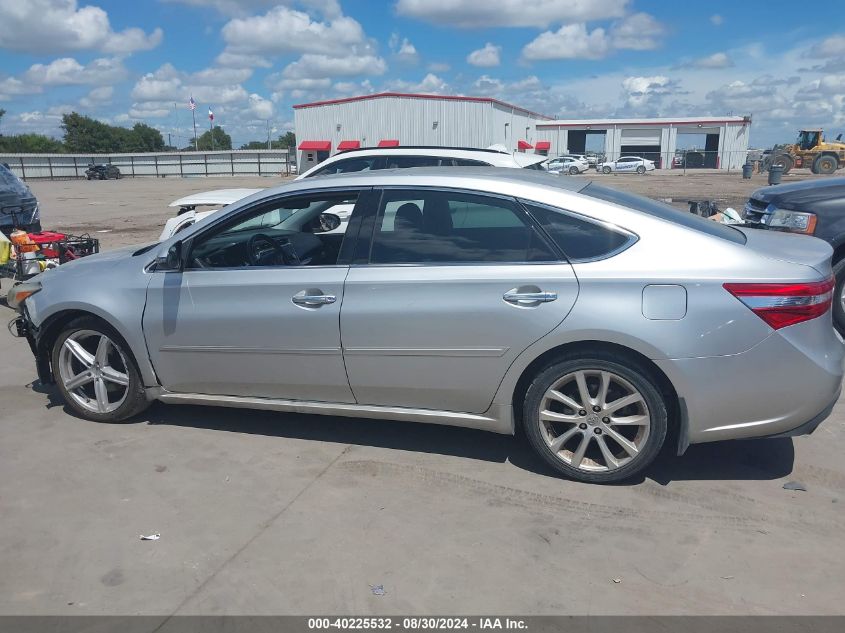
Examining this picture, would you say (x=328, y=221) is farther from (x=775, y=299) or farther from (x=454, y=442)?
(x=775, y=299)

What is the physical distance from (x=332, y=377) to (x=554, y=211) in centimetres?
157

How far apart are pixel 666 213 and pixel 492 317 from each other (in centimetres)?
118

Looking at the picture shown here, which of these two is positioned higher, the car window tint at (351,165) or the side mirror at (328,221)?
the car window tint at (351,165)

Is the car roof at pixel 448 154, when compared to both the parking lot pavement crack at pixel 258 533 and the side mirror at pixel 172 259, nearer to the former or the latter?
the side mirror at pixel 172 259

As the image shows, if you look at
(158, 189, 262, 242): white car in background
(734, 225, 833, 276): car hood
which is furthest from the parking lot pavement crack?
(158, 189, 262, 242): white car in background

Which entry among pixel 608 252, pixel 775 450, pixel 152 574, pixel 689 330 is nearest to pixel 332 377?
pixel 152 574

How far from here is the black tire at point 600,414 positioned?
3.63 m

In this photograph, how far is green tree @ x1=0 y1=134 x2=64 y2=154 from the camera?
82.9m

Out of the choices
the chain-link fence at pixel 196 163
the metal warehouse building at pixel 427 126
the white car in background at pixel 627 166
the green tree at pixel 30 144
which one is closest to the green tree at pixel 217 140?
the green tree at pixel 30 144

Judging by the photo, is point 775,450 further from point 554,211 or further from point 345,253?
point 345,253

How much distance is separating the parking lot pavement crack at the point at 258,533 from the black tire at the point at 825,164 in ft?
159

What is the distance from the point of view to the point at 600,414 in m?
3.73

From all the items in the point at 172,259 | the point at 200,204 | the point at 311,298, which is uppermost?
the point at 200,204

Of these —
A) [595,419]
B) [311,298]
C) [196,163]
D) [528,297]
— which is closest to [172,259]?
[311,298]
